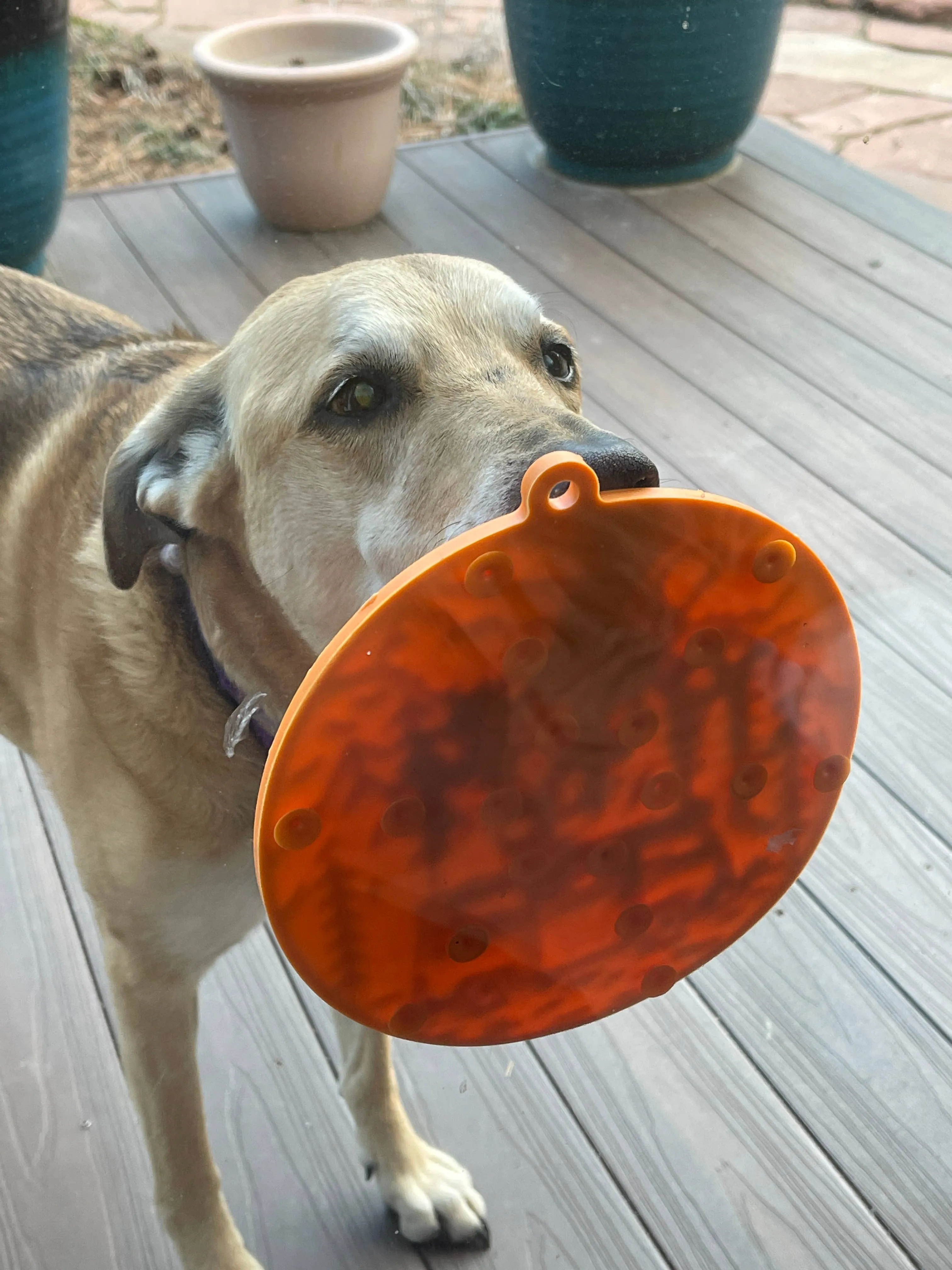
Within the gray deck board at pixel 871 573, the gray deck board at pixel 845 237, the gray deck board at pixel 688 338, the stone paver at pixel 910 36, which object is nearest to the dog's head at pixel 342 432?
the gray deck board at pixel 871 573

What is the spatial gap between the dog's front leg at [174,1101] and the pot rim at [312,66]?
274 centimetres

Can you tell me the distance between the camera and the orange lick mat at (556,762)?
88 centimetres

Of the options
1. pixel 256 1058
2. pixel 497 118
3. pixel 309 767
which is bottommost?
pixel 256 1058

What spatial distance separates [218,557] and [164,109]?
378 centimetres

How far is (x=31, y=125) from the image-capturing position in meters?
3.16

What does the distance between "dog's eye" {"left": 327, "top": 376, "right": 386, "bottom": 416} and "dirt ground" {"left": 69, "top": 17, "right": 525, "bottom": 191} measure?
3.29 m

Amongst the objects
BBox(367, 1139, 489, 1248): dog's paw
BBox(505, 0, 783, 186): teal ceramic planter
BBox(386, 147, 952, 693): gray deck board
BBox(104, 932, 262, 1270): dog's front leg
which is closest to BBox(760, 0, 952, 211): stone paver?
BBox(505, 0, 783, 186): teal ceramic planter

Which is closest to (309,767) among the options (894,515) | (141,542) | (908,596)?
(141,542)

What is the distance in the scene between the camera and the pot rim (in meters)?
3.27

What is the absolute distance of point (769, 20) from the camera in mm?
3635

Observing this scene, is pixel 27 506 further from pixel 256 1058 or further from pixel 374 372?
pixel 256 1058

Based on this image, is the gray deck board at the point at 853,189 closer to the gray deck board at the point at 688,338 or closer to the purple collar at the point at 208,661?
the gray deck board at the point at 688,338

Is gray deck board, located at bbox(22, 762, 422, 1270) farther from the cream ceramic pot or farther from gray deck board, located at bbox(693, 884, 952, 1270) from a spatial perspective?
the cream ceramic pot

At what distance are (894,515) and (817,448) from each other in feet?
0.98
